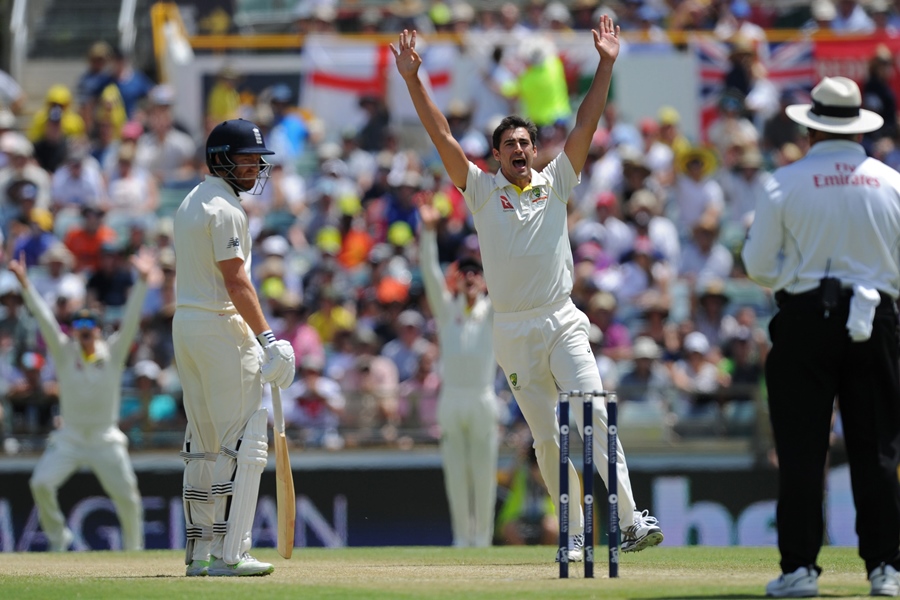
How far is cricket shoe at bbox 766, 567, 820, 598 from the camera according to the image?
7.21 meters

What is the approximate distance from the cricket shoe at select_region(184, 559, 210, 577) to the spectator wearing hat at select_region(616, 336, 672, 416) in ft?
23.9

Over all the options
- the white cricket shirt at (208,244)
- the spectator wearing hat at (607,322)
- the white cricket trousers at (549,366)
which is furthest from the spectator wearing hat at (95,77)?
the white cricket trousers at (549,366)

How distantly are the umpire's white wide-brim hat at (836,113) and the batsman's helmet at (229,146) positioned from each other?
3031 millimetres

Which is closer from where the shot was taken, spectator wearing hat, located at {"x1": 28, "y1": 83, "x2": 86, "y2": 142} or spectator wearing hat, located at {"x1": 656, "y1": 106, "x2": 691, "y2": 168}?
spectator wearing hat, located at {"x1": 656, "y1": 106, "x2": 691, "y2": 168}

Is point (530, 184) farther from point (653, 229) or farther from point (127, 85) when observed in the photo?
point (127, 85)

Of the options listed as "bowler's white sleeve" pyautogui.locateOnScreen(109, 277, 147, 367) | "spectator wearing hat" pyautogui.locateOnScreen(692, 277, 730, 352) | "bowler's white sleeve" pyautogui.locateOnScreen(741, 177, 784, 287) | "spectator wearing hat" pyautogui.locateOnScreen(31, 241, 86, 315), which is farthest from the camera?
"spectator wearing hat" pyautogui.locateOnScreen(31, 241, 86, 315)

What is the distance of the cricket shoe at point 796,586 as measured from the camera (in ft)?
23.7

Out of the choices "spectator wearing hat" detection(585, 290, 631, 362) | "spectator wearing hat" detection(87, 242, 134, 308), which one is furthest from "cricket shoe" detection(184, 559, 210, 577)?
"spectator wearing hat" detection(87, 242, 134, 308)

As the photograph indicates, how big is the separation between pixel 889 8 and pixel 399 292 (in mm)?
10049

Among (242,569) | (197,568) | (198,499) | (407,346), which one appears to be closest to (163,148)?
(407,346)

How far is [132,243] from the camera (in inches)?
742

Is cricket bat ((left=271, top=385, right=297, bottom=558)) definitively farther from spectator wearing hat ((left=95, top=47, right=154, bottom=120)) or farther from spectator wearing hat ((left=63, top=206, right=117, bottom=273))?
spectator wearing hat ((left=95, top=47, right=154, bottom=120))

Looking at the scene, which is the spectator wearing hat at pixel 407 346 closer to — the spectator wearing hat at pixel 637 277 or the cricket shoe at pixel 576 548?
the spectator wearing hat at pixel 637 277

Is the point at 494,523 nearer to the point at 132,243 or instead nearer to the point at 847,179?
the point at 132,243
